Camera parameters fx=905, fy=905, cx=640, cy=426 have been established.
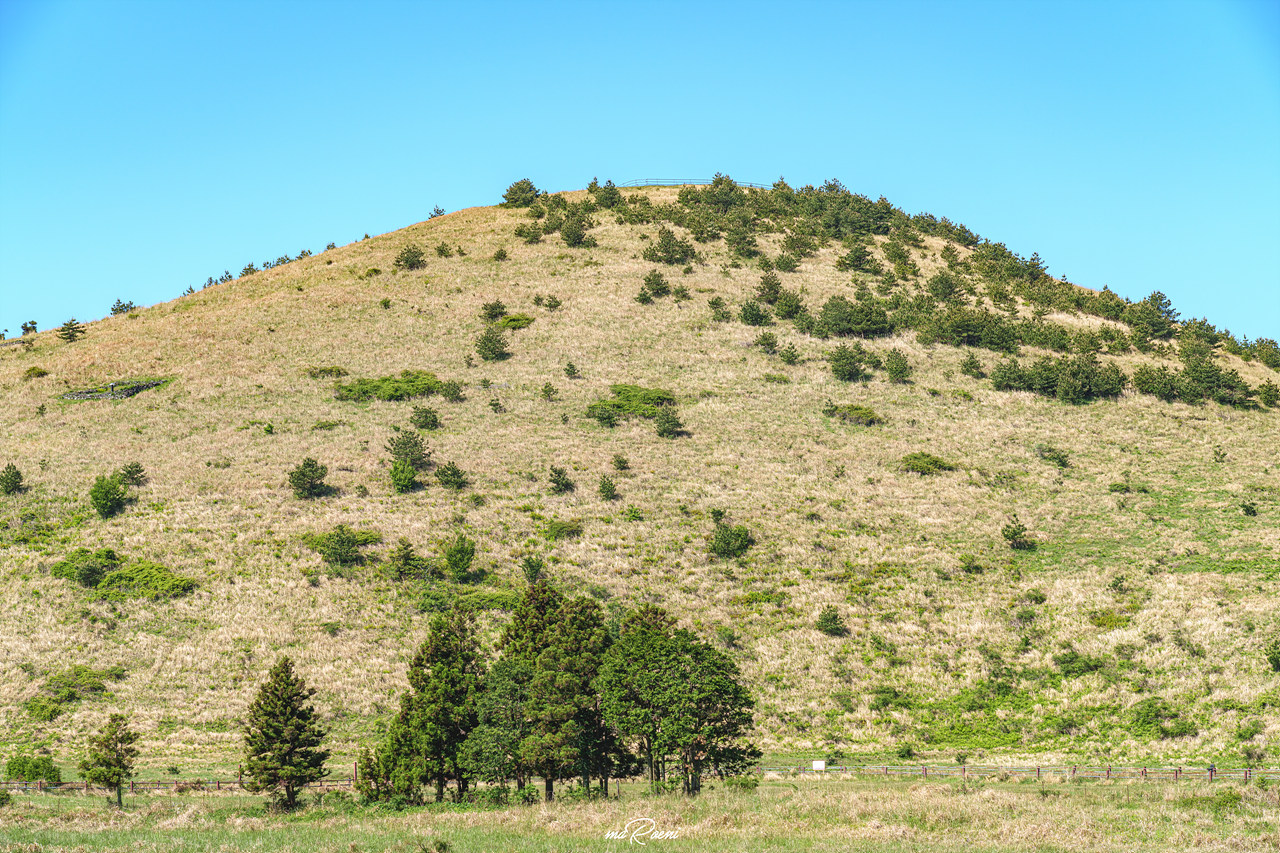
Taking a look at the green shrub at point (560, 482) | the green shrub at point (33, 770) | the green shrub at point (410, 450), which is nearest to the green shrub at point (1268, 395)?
the green shrub at point (560, 482)

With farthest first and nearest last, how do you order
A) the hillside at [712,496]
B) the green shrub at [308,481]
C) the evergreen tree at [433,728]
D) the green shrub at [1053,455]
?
1. the green shrub at [1053,455]
2. the green shrub at [308,481]
3. the hillside at [712,496]
4. the evergreen tree at [433,728]

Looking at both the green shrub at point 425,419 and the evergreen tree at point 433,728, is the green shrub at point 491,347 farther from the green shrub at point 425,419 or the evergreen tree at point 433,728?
the evergreen tree at point 433,728

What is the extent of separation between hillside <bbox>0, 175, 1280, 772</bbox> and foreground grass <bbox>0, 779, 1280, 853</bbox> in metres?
12.8

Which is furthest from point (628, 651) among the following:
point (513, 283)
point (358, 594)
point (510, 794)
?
point (513, 283)

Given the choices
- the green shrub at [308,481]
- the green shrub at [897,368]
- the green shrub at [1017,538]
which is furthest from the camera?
the green shrub at [897,368]

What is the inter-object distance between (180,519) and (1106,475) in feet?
251

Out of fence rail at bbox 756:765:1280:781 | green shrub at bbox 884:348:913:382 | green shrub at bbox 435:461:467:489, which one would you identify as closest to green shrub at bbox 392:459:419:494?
green shrub at bbox 435:461:467:489

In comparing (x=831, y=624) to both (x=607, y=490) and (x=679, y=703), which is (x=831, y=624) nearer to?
(x=607, y=490)

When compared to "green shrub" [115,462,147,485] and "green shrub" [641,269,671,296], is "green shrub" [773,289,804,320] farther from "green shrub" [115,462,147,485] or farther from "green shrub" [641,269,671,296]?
"green shrub" [115,462,147,485]

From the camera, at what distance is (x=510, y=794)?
131 feet

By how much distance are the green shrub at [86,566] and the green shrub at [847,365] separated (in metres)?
69.8

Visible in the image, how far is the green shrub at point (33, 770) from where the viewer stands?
40.2m

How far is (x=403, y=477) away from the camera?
2889 inches

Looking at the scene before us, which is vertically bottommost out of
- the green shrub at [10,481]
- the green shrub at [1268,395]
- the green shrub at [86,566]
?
the green shrub at [86,566]
